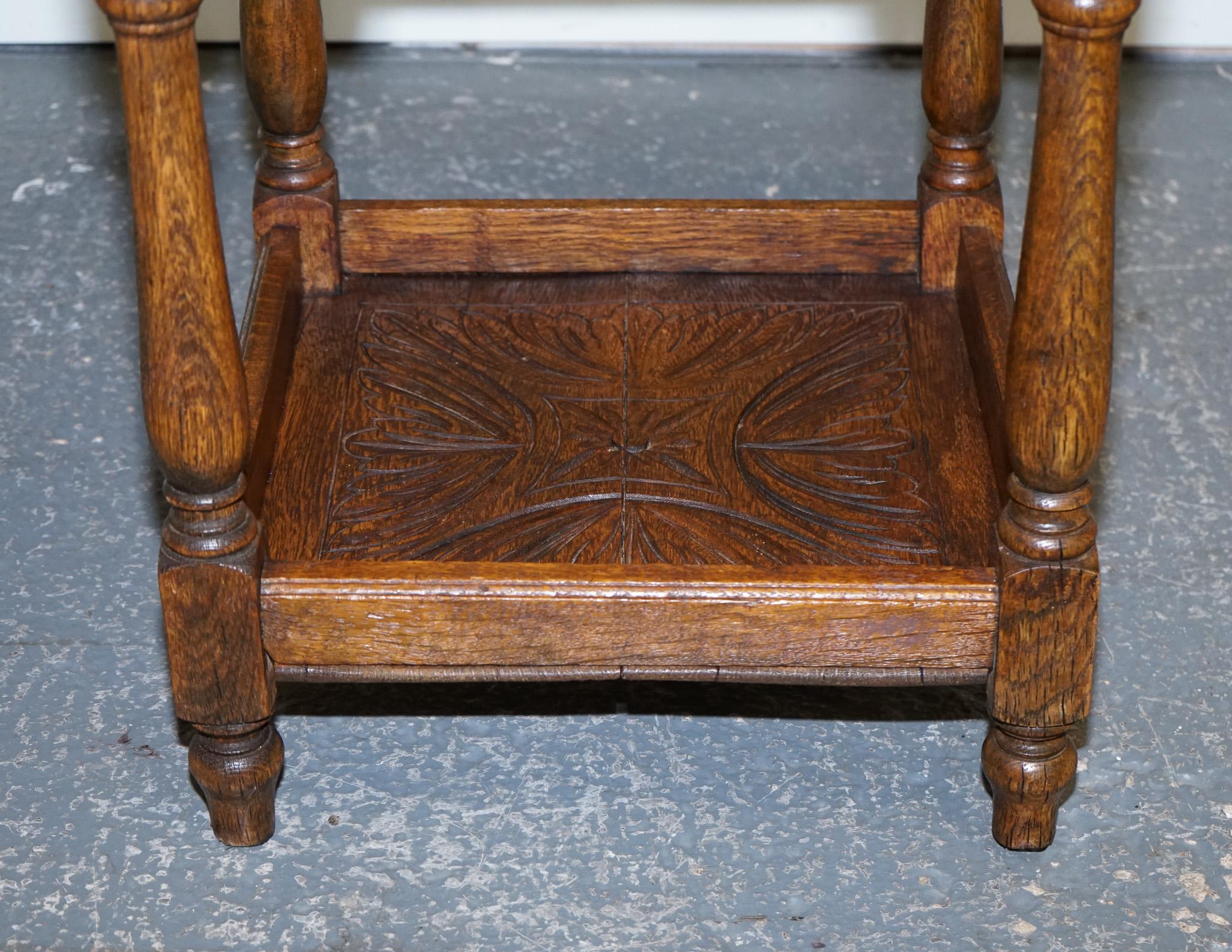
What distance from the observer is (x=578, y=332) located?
1.70 metres

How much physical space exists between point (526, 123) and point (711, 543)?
1344 mm

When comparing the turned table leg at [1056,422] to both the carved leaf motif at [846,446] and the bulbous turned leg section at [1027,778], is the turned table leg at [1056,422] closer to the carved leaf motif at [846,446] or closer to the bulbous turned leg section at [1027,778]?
the bulbous turned leg section at [1027,778]

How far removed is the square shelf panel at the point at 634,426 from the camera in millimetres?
1432

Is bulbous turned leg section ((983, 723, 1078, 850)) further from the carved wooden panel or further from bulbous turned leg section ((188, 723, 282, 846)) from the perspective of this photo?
bulbous turned leg section ((188, 723, 282, 846))

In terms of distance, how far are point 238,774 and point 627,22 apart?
169 cm

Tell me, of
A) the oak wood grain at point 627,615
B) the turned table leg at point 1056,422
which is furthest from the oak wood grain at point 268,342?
the turned table leg at point 1056,422

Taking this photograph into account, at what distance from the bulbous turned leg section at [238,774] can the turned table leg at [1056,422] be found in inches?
22.7

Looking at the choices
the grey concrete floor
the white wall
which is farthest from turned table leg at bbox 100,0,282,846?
the white wall

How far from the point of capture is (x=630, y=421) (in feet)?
5.16

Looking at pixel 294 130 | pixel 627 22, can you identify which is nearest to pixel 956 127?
pixel 294 130

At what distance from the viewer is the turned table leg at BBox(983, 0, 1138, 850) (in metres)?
1.11

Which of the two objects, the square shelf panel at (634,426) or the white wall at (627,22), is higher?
the square shelf panel at (634,426)

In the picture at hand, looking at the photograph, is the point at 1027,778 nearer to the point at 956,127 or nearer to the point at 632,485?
the point at 632,485

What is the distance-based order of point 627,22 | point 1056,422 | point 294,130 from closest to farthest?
point 1056,422
point 294,130
point 627,22
